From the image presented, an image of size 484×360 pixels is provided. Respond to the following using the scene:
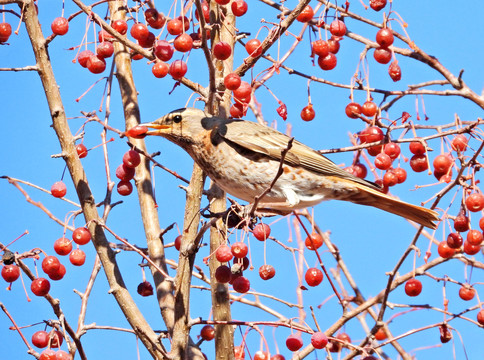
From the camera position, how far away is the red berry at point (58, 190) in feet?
11.6

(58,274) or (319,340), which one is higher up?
(58,274)

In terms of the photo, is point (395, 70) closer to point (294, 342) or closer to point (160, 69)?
point (160, 69)

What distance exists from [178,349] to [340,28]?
6.56 ft

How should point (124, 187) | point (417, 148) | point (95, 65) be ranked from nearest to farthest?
point (95, 65) → point (124, 187) → point (417, 148)

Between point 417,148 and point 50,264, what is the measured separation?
208 centimetres

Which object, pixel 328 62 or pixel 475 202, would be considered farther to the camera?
pixel 328 62

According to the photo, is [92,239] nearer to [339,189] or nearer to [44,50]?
[44,50]

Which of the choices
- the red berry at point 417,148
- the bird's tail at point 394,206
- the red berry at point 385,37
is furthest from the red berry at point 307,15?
the bird's tail at point 394,206


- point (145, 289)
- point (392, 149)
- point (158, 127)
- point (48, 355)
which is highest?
point (158, 127)

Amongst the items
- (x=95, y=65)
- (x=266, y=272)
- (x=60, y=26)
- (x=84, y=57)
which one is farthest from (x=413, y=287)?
(x=60, y=26)

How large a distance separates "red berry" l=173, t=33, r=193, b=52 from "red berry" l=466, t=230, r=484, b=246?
1.72 meters

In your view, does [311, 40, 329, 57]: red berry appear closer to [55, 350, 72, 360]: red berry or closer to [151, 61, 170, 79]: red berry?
[151, 61, 170, 79]: red berry

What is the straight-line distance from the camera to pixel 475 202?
3.51 m

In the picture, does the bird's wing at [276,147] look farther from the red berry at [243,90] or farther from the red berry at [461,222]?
the red berry at [461,222]
